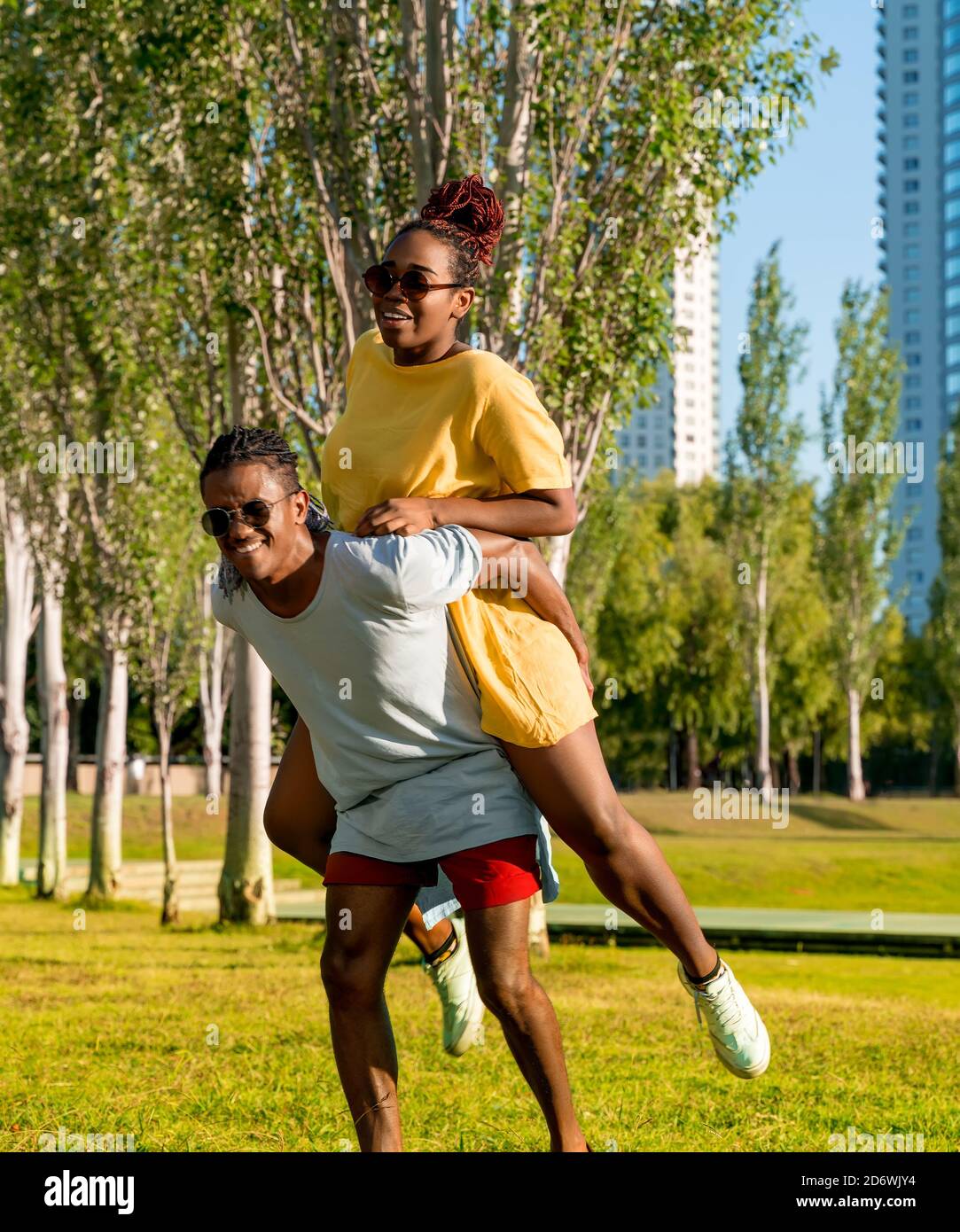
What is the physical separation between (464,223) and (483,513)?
98 cm

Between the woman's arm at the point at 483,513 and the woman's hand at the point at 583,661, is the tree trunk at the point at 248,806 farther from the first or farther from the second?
the woman's arm at the point at 483,513

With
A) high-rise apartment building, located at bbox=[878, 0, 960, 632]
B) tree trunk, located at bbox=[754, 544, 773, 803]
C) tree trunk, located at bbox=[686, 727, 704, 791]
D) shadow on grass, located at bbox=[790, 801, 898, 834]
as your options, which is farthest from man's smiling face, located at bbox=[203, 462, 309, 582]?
high-rise apartment building, located at bbox=[878, 0, 960, 632]

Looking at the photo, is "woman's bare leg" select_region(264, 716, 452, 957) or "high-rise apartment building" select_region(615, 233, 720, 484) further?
"high-rise apartment building" select_region(615, 233, 720, 484)

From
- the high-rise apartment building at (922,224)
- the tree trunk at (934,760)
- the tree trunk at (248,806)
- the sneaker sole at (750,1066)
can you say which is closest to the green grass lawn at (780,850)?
the tree trunk at (248,806)

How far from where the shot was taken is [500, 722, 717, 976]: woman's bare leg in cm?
357

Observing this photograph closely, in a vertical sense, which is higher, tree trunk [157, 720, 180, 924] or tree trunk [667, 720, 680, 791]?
tree trunk [157, 720, 180, 924]

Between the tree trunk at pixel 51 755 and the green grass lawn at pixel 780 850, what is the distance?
3498 millimetres

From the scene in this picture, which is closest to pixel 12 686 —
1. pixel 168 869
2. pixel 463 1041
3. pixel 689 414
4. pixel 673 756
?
pixel 168 869

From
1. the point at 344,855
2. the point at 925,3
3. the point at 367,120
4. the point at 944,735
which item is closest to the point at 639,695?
the point at 944,735

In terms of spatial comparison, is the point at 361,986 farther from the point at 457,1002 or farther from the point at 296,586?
the point at 296,586

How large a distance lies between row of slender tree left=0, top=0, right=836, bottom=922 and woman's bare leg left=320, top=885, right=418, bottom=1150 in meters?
8.34

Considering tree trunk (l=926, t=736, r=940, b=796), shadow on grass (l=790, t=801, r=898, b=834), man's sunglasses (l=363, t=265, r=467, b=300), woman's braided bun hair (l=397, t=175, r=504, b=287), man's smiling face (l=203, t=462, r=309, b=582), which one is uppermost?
woman's braided bun hair (l=397, t=175, r=504, b=287)

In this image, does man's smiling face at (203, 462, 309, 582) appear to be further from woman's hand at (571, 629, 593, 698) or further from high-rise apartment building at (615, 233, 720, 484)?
high-rise apartment building at (615, 233, 720, 484)

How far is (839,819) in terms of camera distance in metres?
34.9
